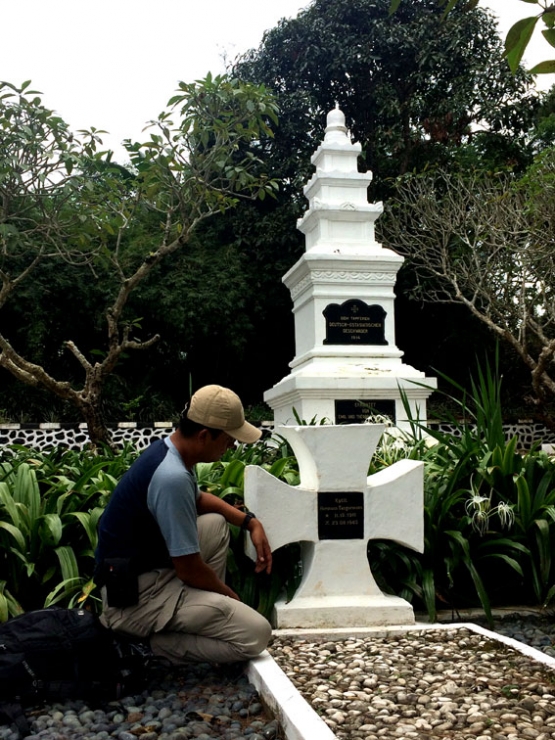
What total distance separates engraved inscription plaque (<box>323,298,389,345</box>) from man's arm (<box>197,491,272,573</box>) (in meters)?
6.32

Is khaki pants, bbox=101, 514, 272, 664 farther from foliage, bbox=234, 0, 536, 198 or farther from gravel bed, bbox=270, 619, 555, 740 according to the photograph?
foliage, bbox=234, 0, 536, 198

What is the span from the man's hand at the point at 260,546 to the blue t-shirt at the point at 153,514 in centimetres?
55

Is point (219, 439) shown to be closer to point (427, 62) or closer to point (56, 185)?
point (56, 185)

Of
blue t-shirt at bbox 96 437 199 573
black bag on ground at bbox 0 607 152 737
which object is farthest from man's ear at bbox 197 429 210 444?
black bag on ground at bbox 0 607 152 737

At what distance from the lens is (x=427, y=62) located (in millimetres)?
17922

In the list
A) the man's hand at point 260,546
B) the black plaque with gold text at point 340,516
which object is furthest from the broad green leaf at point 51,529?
the black plaque with gold text at point 340,516

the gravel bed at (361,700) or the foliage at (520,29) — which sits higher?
the foliage at (520,29)

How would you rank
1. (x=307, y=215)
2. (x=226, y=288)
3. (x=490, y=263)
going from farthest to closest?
(x=226, y=288) < (x=490, y=263) < (x=307, y=215)

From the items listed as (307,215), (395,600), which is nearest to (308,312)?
(307,215)

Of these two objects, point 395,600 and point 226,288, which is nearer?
point 395,600

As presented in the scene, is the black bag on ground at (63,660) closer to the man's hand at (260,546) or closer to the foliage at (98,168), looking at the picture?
the man's hand at (260,546)

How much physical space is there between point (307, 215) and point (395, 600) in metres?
7.67

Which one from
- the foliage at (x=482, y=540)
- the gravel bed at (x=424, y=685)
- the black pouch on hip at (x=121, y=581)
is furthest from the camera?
the foliage at (x=482, y=540)

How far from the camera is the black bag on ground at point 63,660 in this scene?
2.90 metres
